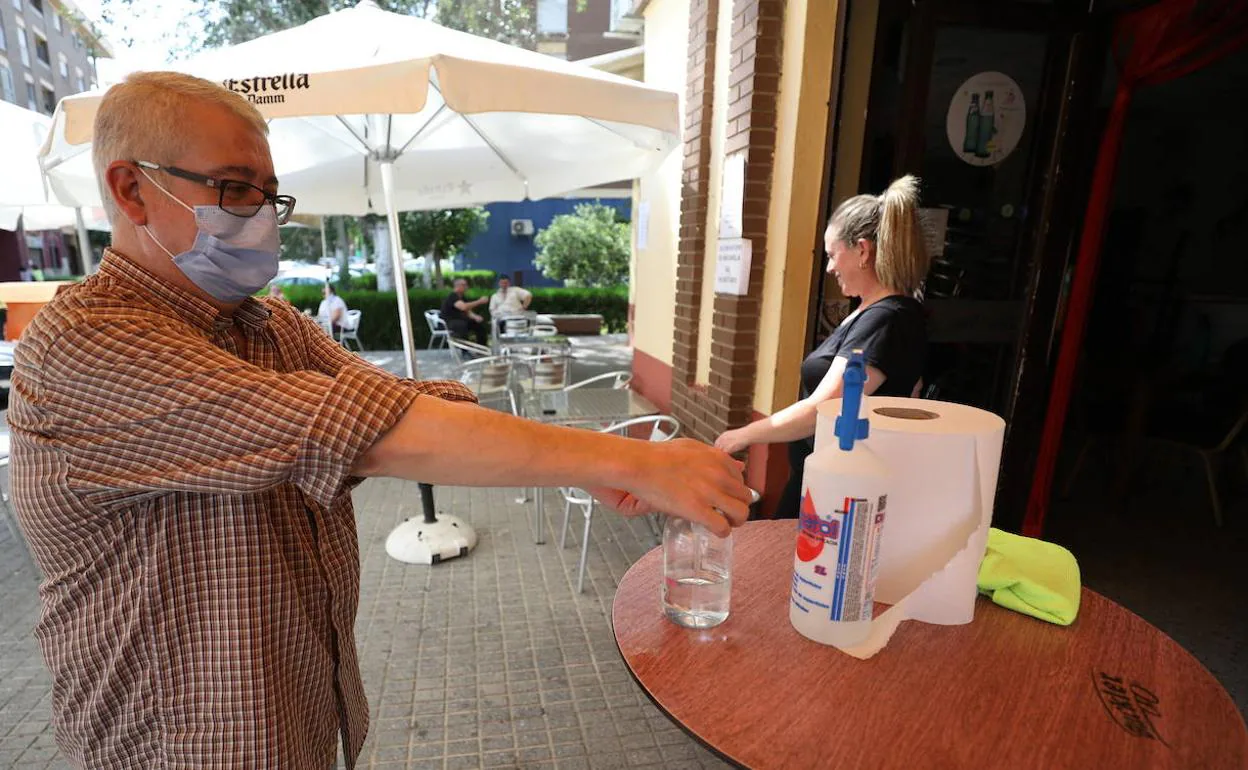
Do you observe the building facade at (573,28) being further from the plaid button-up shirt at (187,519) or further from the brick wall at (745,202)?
the plaid button-up shirt at (187,519)

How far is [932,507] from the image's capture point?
3.65 feet

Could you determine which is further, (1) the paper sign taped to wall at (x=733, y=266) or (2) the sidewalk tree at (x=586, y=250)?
(2) the sidewalk tree at (x=586, y=250)

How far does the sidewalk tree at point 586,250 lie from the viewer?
1997 centimetres

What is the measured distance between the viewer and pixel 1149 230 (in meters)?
5.90

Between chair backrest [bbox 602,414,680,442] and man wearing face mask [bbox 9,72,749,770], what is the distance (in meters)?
2.20

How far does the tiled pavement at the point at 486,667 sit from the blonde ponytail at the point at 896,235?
4.98 feet

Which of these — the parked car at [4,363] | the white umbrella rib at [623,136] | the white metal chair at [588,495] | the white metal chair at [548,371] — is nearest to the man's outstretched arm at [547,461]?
the white metal chair at [588,495]

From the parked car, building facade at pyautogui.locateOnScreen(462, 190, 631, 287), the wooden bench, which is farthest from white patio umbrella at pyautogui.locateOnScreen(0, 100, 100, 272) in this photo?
building facade at pyautogui.locateOnScreen(462, 190, 631, 287)

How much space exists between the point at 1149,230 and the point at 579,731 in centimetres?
676

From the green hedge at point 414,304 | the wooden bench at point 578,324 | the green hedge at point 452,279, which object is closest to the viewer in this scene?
the green hedge at point 414,304

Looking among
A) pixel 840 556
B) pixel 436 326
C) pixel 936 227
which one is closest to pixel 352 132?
pixel 936 227

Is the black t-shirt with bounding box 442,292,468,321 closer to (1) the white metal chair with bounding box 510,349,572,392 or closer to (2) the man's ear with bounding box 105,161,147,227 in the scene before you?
(1) the white metal chair with bounding box 510,349,572,392

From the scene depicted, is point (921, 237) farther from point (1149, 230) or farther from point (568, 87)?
point (1149, 230)

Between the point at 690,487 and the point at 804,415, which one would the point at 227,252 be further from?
the point at 804,415
